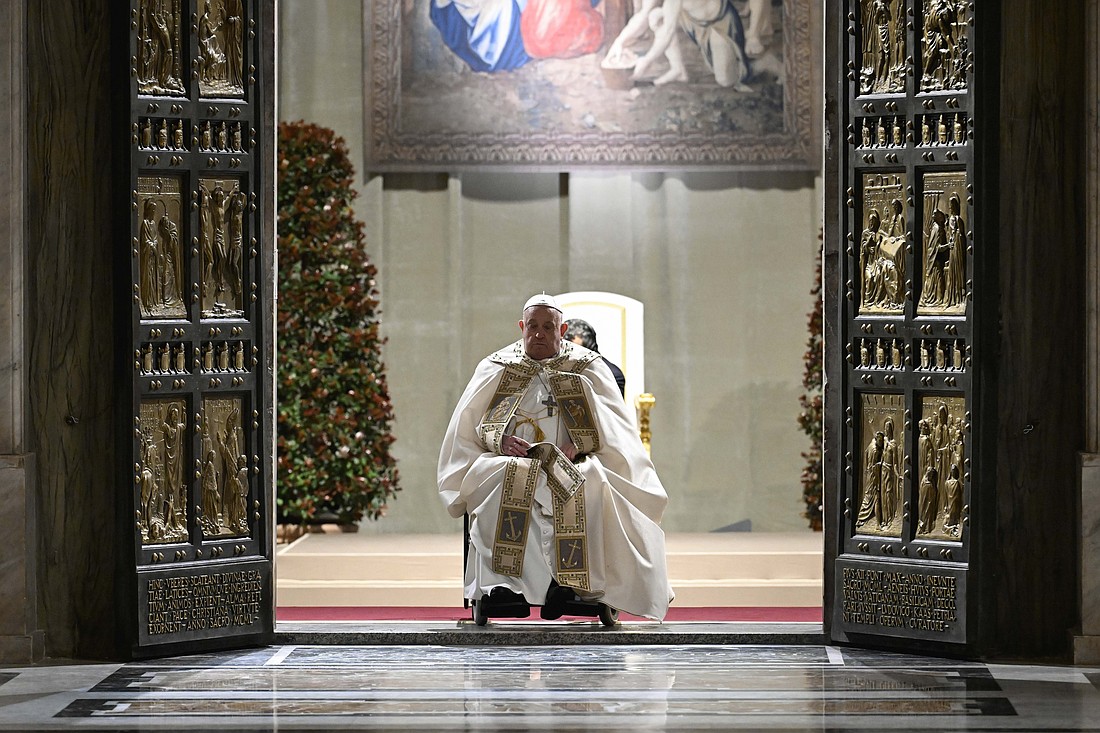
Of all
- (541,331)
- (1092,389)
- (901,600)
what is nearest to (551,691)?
(901,600)

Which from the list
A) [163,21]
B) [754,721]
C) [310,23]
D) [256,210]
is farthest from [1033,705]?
[310,23]

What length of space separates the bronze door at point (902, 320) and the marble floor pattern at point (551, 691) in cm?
29

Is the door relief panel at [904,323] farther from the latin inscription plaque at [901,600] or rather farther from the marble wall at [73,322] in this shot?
the marble wall at [73,322]

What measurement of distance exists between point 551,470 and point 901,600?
1.59m

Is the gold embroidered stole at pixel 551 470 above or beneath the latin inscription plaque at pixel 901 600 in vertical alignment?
above

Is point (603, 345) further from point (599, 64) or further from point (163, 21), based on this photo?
point (163, 21)

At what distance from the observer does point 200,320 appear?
687 cm

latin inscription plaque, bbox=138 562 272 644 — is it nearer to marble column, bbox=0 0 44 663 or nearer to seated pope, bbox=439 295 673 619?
marble column, bbox=0 0 44 663

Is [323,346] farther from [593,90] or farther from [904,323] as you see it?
[904,323]

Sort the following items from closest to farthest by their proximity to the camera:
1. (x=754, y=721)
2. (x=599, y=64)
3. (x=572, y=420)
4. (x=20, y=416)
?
1. (x=754, y=721)
2. (x=20, y=416)
3. (x=572, y=420)
4. (x=599, y=64)

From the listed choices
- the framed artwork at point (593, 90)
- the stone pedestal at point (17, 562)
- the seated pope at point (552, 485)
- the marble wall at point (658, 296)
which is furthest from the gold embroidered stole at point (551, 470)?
the marble wall at point (658, 296)

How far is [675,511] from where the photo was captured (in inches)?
468

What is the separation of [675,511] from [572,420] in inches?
182

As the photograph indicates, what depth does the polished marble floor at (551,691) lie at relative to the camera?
219 inches
